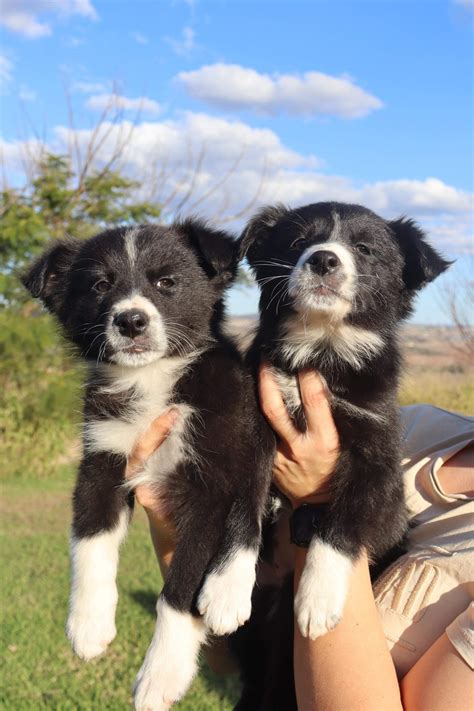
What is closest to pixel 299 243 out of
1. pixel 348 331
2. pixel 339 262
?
pixel 339 262

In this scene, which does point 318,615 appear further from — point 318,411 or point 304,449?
point 318,411

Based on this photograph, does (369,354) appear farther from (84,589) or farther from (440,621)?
(84,589)

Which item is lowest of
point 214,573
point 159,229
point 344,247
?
point 214,573

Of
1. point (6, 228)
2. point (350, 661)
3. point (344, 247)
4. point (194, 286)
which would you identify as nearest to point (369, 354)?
point (344, 247)

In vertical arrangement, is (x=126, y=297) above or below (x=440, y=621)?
above

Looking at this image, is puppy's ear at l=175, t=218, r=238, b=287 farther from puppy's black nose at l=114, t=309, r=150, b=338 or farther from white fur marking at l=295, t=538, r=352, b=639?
white fur marking at l=295, t=538, r=352, b=639

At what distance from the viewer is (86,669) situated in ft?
15.7

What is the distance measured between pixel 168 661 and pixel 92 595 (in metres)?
0.37

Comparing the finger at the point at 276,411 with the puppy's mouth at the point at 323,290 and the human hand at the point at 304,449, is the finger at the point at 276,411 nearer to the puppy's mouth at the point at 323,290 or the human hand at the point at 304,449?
the human hand at the point at 304,449

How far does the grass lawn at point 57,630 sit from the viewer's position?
4.45 metres

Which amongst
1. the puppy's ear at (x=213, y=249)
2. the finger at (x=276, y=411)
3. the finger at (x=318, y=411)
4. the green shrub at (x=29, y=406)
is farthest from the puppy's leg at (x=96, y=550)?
the green shrub at (x=29, y=406)

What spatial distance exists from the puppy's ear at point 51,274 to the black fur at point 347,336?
30.0 inches

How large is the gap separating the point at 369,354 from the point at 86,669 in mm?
3226

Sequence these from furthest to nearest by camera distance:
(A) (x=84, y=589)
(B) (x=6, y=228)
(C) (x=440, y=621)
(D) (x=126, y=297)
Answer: (B) (x=6, y=228)
(D) (x=126, y=297)
(A) (x=84, y=589)
(C) (x=440, y=621)
